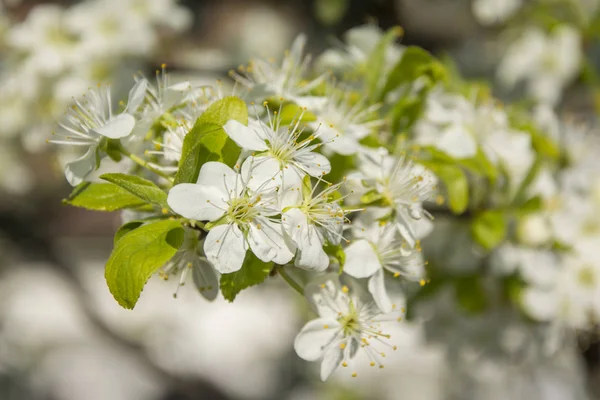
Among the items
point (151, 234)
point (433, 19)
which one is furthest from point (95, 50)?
point (433, 19)

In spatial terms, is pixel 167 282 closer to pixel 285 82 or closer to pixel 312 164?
pixel 285 82

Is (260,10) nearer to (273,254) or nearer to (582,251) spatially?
(582,251)

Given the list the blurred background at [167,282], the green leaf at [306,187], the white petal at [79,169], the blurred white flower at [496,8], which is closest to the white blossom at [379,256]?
the green leaf at [306,187]

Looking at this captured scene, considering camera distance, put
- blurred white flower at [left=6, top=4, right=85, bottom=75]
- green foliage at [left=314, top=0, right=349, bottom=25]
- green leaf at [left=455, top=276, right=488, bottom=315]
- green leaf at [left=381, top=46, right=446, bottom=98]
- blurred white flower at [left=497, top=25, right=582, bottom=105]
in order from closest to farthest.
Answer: green leaf at [left=381, top=46, right=446, bottom=98], green leaf at [left=455, top=276, right=488, bottom=315], blurred white flower at [left=6, top=4, right=85, bottom=75], blurred white flower at [left=497, top=25, right=582, bottom=105], green foliage at [left=314, top=0, right=349, bottom=25]

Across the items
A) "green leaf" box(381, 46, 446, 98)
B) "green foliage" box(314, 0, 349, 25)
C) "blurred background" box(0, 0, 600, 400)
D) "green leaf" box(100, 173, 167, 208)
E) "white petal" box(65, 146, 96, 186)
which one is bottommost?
"blurred background" box(0, 0, 600, 400)

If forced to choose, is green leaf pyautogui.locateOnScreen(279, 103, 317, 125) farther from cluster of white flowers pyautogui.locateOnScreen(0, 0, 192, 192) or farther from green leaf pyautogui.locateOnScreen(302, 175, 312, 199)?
cluster of white flowers pyautogui.locateOnScreen(0, 0, 192, 192)

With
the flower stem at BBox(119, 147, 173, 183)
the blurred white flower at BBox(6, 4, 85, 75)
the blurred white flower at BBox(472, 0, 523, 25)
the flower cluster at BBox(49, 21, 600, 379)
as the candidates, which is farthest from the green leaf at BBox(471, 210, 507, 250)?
the blurred white flower at BBox(6, 4, 85, 75)

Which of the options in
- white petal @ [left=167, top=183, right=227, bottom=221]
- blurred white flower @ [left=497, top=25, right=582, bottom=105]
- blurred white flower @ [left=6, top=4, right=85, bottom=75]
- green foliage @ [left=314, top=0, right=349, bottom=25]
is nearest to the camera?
white petal @ [left=167, top=183, right=227, bottom=221]

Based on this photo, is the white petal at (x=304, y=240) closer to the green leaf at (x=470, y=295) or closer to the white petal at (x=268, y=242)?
the white petal at (x=268, y=242)

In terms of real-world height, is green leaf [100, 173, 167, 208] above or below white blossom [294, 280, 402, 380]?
above
